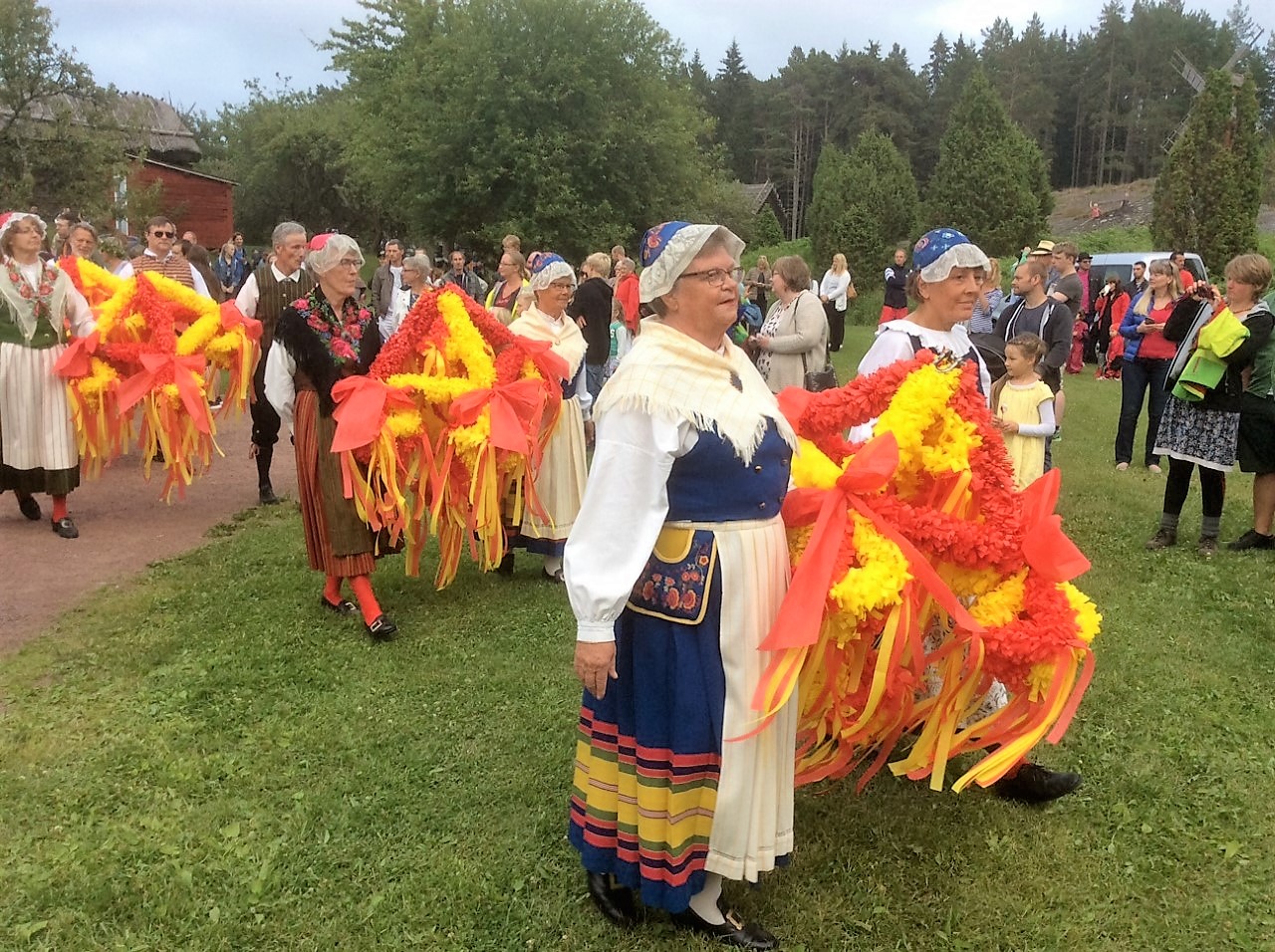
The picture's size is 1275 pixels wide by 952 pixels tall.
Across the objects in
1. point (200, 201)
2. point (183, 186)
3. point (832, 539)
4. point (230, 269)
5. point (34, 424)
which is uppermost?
point (183, 186)

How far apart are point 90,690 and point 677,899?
335 centimetres

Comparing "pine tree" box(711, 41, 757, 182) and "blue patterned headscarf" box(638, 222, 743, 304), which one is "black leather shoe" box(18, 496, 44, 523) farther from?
"pine tree" box(711, 41, 757, 182)

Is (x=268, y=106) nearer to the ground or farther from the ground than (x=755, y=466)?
farther from the ground

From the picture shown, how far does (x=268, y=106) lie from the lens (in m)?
62.1

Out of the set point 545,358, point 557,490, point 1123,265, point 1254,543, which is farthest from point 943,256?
point 1123,265

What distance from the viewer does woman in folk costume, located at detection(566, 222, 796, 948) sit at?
2461 mm

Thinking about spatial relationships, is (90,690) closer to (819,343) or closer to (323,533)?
(323,533)

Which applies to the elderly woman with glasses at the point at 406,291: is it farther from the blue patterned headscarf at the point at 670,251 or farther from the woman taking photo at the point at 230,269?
the woman taking photo at the point at 230,269

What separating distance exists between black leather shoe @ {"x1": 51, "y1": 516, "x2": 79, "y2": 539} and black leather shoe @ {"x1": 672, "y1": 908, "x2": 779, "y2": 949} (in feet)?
19.9

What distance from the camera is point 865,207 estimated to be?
1368 inches

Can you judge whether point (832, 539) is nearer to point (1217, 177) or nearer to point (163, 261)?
point (163, 261)

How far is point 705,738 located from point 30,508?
6.85 m

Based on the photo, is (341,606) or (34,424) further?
(34,424)

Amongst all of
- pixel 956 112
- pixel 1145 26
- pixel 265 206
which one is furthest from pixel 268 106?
pixel 1145 26
